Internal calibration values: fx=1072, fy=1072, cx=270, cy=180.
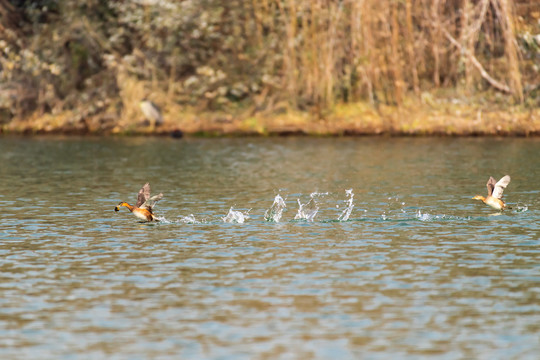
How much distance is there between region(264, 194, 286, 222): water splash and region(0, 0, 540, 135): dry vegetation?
21.0 meters

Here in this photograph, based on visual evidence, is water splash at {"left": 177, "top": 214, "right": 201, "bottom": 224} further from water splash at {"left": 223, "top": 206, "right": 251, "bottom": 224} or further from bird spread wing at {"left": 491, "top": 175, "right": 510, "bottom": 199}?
bird spread wing at {"left": 491, "top": 175, "right": 510, "bottom": 199}

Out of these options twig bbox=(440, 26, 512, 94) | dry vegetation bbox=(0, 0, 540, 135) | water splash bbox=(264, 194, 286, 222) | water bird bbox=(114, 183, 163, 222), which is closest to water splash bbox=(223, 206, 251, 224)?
water splash bbox=(264, 194, 286, 222)

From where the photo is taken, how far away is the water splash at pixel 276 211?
21234 millimetres

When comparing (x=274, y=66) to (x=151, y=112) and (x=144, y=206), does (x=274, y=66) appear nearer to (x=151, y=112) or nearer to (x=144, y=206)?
(x=151, y=112)

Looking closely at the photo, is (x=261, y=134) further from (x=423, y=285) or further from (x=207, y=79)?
(x=423, y=285)

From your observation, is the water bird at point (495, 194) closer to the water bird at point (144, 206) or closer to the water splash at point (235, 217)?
the water splash at point (235, 217)

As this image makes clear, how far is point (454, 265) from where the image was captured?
15570mm

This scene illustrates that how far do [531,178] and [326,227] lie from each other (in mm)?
10334

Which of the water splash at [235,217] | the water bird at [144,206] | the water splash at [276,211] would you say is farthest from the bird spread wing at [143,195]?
the water splash at [276,211]

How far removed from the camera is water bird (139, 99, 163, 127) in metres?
49.1

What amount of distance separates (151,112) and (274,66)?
6116mm

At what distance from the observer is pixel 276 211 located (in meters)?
21.8

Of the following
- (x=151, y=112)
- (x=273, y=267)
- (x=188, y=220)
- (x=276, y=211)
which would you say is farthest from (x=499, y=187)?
(x=151, y=112)

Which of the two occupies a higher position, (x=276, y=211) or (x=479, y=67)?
(x=479, y=67)
